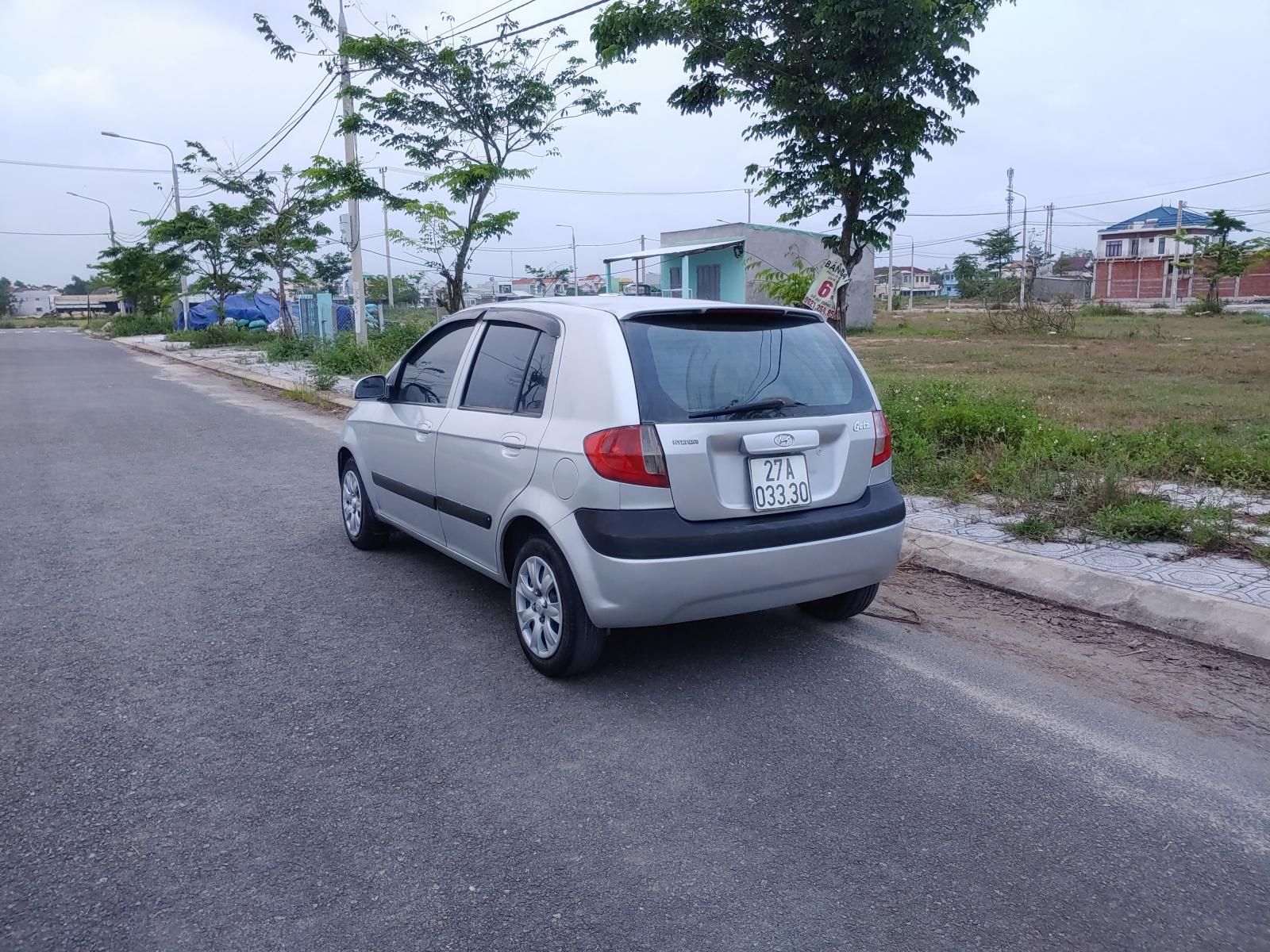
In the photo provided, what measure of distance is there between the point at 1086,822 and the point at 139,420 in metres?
12.5

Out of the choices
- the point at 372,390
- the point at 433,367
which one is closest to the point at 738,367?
the point at 433,367

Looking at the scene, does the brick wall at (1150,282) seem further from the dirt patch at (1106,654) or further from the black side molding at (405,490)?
the black side molding at (405,490)

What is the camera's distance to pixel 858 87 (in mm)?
8500

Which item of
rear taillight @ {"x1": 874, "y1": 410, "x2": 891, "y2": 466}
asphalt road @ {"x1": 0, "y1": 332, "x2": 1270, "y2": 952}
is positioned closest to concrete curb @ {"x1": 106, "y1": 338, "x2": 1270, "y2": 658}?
asphalt road @ {"x1": 0, "y1": 332, "x2": 1270, "y2": 952}

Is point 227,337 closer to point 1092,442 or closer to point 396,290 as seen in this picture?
point 1092,442

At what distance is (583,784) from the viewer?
3.31 metres

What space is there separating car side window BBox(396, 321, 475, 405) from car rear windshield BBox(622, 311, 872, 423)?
1388 millimetres

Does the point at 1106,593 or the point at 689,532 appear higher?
the point at 689,532

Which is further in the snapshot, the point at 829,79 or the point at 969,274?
the point at 969,274

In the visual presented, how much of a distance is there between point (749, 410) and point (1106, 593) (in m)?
2.28

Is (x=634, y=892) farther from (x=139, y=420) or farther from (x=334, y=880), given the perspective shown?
(x=139, y=420)

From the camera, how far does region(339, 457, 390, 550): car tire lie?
19.8 ft

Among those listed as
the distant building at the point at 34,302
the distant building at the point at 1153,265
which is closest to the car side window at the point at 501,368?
the distant building at the point at 1153,265

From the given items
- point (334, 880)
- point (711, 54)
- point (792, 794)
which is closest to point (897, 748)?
point (792, 794)
